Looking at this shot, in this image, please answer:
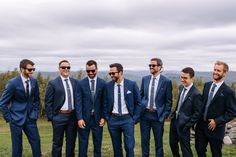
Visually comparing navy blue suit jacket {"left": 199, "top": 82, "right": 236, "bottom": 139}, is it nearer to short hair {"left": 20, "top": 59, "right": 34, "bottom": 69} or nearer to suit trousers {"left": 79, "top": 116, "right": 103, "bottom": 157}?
suit trousers {"left": 79, "top": 116, "right": 103, "bottom": 157}

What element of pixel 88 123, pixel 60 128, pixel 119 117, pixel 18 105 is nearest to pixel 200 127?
pixel 119 117

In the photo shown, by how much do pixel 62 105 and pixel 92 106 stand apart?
693mm

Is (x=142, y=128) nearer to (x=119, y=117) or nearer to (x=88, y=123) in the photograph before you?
(x=119, y=117)

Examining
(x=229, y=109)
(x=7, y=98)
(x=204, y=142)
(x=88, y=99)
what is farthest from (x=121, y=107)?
(x=7, y=98)

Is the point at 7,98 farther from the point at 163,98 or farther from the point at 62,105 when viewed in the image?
the point at 163,98

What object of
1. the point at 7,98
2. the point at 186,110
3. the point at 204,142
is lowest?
the point at 204,142

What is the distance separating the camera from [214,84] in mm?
7898

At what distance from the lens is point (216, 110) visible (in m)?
7.80

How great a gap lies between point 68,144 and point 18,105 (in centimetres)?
145

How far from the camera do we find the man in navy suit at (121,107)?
8469 mm

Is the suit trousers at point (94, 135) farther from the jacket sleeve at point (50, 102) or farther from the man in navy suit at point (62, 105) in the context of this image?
the jacket sleeve at point (50, 102)

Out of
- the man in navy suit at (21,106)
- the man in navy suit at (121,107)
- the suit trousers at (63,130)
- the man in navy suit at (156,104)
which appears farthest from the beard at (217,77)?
the man in navy suit at (21,106)

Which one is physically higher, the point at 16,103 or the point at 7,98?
the point at 7,98

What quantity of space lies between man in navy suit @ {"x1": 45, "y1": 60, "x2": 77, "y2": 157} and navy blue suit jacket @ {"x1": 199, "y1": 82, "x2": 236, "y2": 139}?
305 centimetres
